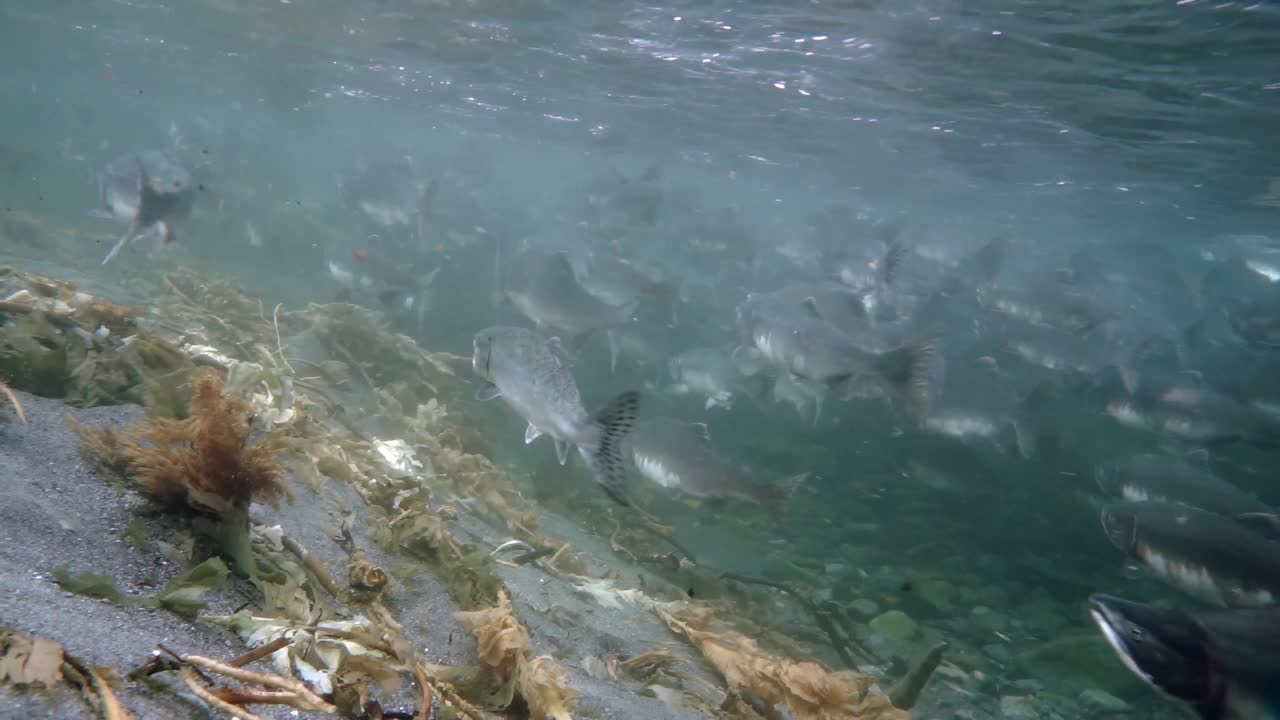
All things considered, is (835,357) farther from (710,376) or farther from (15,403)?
(15,403)

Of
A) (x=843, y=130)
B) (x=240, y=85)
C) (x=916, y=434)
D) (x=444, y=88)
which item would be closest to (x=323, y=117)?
(x=240, y=85)

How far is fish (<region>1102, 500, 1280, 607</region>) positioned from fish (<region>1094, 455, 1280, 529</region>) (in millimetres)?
1252

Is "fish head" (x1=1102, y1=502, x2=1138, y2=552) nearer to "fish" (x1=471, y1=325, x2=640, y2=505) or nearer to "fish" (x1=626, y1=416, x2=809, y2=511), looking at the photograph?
"fish" (x1=626, y1=416, x2=809, y2=511)

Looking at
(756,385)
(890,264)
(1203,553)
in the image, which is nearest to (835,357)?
(756,385)

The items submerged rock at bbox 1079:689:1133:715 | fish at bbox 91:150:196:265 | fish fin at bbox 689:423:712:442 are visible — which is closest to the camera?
submerged rock at bbox 1079:689:1133:715

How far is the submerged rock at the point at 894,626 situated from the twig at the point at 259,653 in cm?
717

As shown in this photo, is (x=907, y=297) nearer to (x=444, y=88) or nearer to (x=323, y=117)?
(x=444, y=88)

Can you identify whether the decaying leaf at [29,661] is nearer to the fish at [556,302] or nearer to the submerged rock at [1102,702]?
the submerged rock at [1102,702]

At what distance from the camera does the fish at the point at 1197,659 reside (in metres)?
3.08

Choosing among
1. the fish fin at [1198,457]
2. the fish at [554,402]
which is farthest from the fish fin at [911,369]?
the fish fin at [1198,457]

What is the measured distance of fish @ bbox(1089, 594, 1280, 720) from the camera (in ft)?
10.1

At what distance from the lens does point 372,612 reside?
9.14 ft

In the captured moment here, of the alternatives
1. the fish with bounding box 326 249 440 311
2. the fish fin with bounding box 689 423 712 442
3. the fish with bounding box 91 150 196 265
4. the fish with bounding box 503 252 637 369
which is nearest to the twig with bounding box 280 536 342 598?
the fish fin with bounding box 689 423 712 442

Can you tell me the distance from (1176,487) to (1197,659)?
6.99 m
